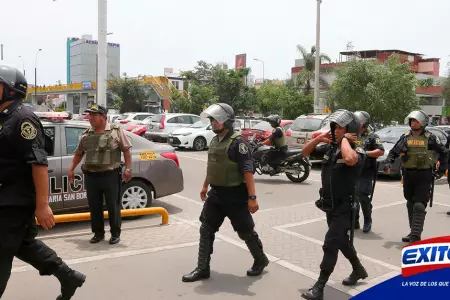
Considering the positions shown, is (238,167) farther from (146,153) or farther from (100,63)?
(100,63)

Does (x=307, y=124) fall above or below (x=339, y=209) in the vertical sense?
above

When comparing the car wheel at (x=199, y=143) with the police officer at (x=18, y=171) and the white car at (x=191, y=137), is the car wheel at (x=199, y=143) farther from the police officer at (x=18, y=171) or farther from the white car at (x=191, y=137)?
the police officer at (x=18, y=171)

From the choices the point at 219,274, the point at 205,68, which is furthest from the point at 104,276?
the point at 205,68

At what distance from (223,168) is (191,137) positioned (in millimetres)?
14267

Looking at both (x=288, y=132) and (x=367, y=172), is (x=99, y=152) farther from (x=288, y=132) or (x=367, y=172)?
(x=288, y=132)

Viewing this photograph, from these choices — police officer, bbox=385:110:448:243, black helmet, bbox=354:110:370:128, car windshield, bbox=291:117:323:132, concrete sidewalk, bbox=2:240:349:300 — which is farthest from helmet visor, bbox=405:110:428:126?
car windshield, bbox=291:117:323:132

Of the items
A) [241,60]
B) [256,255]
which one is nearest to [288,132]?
[256,255]

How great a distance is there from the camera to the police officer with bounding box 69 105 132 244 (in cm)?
536

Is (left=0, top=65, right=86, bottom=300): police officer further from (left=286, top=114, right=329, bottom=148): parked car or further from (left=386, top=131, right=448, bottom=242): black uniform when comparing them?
(left=286, top=114, right=329, bottom=148): parked car

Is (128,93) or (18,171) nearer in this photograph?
(18,171)

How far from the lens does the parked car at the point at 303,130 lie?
1342 cm

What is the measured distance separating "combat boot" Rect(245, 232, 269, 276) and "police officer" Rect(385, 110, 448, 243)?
7.44 feet

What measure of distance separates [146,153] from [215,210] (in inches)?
110

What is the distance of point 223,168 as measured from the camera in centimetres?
433
